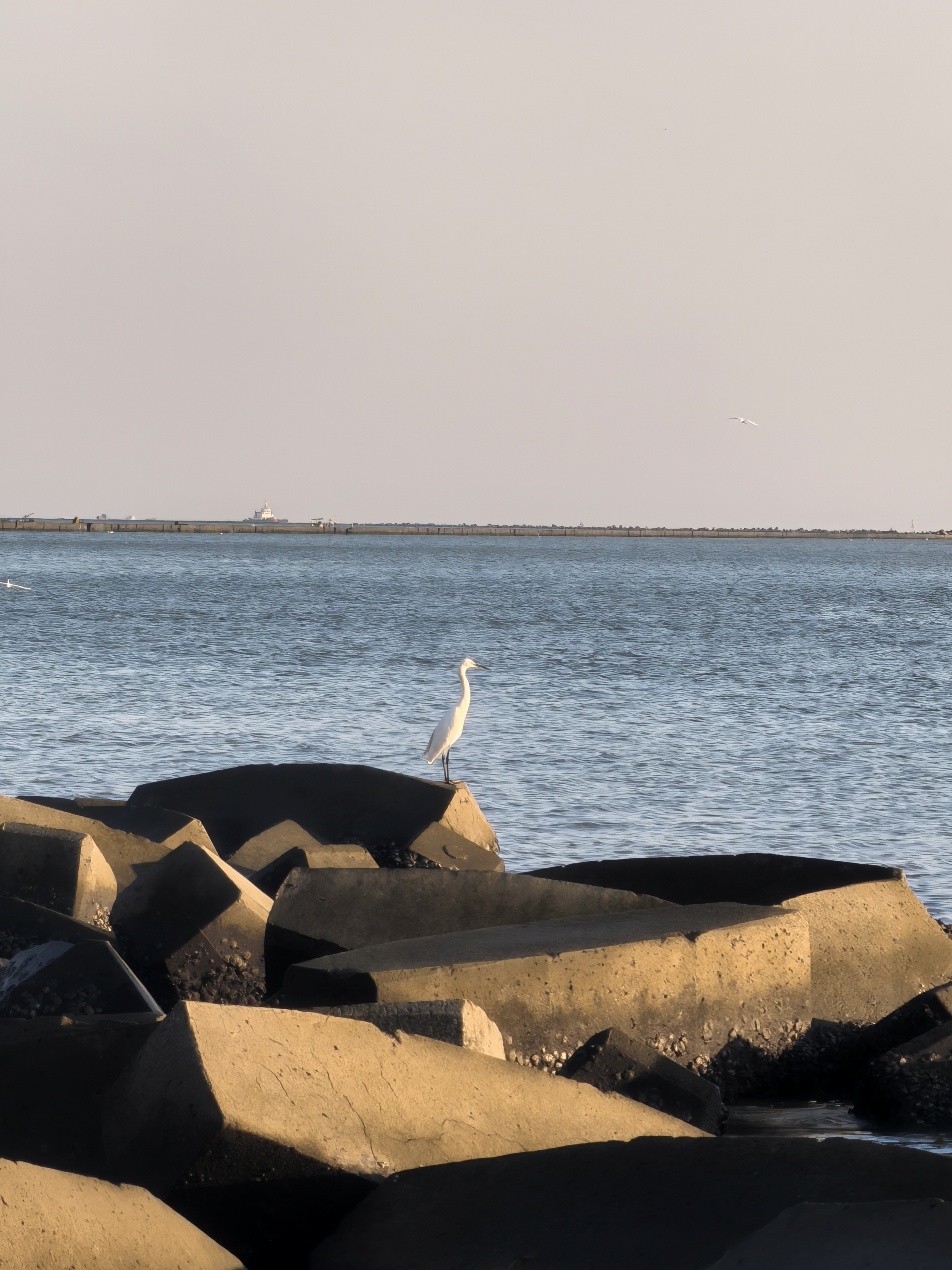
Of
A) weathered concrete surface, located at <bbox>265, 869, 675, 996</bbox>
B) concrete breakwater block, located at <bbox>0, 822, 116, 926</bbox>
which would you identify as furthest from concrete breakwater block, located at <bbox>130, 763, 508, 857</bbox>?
concrete breakwater block, located at <bbox>0, 822, 116, 926</bbox>

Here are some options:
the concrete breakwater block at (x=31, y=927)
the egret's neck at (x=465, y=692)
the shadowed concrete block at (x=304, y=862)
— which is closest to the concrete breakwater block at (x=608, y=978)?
the concrete breakwater block at (x=31, y=927)

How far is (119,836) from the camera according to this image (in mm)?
8078

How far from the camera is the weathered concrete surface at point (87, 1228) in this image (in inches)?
132

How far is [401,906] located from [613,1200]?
10.4ft

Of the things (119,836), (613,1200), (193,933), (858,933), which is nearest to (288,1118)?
(613,1200)

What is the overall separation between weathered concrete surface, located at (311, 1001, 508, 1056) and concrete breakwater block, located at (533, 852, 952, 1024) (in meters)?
2.09

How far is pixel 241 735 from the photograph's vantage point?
1861 cm

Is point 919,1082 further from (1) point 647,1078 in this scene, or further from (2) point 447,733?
(2) point 447,733

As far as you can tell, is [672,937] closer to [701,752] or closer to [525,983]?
[525,983]

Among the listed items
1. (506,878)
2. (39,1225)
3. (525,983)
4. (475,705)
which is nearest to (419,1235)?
(39,1225)

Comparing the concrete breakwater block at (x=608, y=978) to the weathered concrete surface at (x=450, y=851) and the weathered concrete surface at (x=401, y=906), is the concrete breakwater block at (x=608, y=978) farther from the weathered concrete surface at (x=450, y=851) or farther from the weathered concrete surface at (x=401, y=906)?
the weathered concrete surface at (x=450, y=851)

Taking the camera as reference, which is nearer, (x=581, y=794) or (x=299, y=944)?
(x=299, y=944)

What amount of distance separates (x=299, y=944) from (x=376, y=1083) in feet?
8.03

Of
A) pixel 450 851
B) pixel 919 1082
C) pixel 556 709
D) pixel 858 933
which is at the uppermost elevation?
pixel 858 933
